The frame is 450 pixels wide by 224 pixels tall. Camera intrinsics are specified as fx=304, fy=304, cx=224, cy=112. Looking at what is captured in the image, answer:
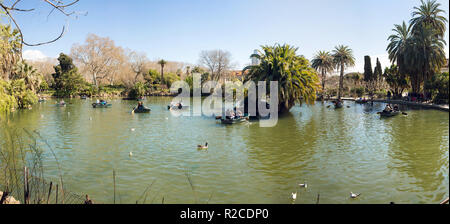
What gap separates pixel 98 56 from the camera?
88.1 metres

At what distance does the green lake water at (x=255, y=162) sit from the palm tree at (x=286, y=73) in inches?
318

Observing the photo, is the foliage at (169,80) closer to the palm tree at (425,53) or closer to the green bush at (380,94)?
the green bush at (380,94)

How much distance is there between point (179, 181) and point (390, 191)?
786 centimetres

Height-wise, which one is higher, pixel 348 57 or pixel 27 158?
pixel 348 57

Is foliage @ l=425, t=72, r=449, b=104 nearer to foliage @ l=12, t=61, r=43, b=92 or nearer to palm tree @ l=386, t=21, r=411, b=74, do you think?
palm tree @ l=386, t=21, r=411, b=74

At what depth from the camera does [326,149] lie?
17.8 m

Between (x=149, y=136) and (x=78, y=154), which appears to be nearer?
(x=78, y=154)

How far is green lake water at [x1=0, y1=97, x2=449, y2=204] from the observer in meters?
10.9

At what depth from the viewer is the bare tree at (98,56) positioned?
85.8 m

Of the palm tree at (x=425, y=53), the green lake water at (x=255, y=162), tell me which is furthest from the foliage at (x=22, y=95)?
the palm tree at (x=425, y=53)

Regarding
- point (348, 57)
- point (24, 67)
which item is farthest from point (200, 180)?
point (348, 57)

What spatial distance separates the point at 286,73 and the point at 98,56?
7113 cm
